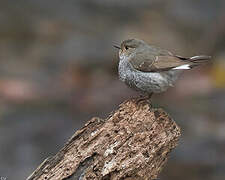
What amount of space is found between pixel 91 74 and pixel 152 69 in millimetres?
10315

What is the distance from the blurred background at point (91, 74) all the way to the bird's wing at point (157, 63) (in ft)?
16.6

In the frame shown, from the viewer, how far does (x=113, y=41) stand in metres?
18.9

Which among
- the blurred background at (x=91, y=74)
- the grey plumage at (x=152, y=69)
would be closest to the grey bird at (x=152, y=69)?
the grey plumage at (x=152, y=69)

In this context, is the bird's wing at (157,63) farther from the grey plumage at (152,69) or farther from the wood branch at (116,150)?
the wood branch at (116,150)

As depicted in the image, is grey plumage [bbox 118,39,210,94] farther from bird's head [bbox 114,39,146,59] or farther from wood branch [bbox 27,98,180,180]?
wood branch [bbox 27,98,180,180]

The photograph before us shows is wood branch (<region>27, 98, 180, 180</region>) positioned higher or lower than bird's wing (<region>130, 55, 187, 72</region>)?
lower

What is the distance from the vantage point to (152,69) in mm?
7996

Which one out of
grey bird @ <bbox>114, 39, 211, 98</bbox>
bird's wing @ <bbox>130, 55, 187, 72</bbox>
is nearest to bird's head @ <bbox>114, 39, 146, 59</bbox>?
grey bird @ <bbox>114, 39, 211, 98</bbox>

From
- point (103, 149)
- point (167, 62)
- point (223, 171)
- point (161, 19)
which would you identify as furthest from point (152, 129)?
point (161, 19)

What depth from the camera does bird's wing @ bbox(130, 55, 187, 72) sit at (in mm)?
7840

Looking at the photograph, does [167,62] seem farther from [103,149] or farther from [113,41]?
[113,41]

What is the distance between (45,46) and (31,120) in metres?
5.23

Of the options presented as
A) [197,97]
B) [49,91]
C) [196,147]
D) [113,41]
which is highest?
[113,41]

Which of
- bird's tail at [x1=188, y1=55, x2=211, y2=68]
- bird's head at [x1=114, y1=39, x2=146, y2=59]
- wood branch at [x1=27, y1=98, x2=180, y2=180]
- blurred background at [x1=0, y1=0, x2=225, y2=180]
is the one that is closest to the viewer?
wood branch at [x1=27, y1=98, x2=180, y2=180]
